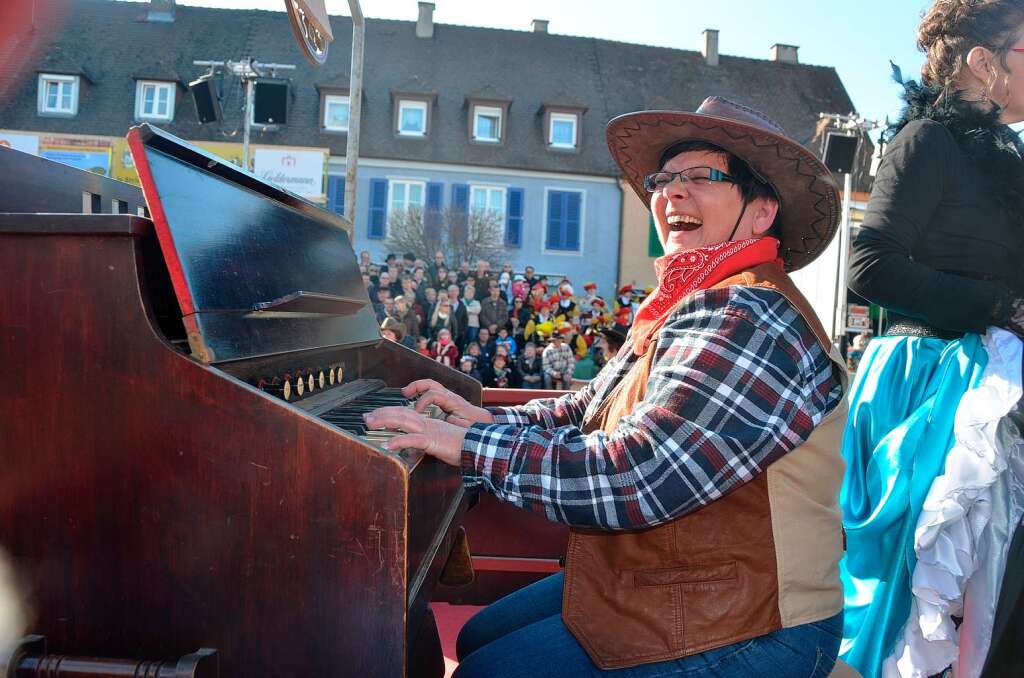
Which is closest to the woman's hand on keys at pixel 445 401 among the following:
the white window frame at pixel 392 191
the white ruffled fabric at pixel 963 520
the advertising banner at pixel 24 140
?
the white ruffled fabric at pixel 963 520

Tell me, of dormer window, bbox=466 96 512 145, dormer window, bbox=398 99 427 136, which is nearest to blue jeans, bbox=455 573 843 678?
dormer window, bbox=398 99 427 136

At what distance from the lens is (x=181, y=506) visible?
4.50 ft

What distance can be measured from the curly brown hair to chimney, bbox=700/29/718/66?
95.8 ft

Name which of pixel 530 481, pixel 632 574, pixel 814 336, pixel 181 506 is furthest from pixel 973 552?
pixel 181 506

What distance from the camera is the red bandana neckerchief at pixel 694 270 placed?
1711mm

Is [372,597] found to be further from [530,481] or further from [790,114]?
[790,114]

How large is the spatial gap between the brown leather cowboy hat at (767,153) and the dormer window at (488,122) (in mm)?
24327

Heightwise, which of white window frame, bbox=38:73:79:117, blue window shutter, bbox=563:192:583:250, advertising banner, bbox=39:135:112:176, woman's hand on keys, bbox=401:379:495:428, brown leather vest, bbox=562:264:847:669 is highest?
white window frame, bbox=38:73:79:117

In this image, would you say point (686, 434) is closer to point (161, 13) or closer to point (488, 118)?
point (488, 118)

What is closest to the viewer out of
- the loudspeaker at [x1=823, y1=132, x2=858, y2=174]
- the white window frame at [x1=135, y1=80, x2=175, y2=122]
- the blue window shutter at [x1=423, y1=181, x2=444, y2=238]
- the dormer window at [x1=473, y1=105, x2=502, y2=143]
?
the loudspeaker at [x1=823, y1=132, x2=858, y2=174]

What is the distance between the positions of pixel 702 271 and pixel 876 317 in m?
23.7

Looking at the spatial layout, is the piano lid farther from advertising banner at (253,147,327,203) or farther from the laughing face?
advertising banner at (253,147,327,203)

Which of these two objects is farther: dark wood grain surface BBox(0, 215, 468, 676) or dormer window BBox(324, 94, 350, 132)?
dormer window BBox(324, 94, 350, 132)

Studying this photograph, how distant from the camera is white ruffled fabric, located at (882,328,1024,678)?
196cm
